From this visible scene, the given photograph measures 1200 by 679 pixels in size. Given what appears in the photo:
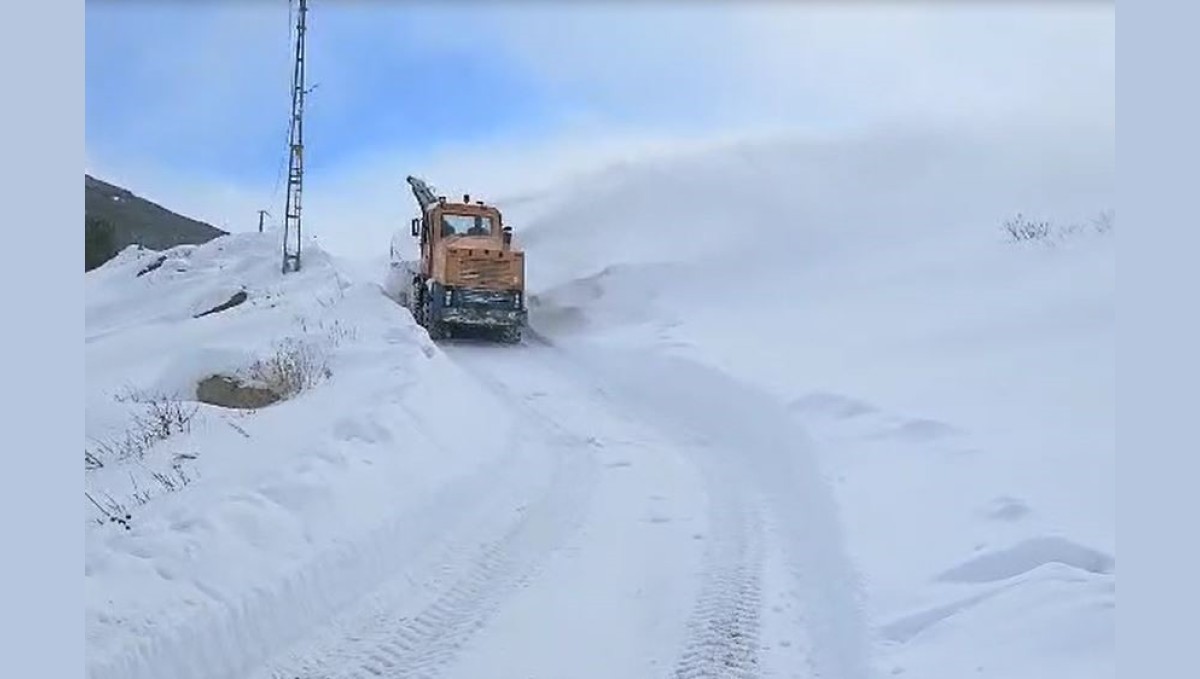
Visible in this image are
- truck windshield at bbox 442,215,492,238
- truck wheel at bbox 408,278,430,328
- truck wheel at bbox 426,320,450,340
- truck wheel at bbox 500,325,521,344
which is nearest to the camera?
truck wheel at bbox 426,320,450,340

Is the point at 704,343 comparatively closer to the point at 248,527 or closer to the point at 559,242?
the point at 248,527

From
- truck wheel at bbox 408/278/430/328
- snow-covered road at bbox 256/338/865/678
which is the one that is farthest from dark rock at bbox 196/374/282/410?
truck wheel at bbox 408/278/430/328

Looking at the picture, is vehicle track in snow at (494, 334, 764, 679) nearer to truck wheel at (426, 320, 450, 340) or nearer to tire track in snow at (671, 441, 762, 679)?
tire track in snow at (671, 441, 762, 679)

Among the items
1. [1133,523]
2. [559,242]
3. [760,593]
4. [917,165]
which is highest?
[917,165]

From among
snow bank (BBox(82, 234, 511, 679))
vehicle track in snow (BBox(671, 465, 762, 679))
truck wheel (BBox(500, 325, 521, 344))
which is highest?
truck wheel (BBox(500, 325, 521, 344))

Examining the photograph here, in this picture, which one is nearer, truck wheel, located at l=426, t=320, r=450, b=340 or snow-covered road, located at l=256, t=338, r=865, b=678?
snow-covered road, located at l=256, t=338, r=865, b=678

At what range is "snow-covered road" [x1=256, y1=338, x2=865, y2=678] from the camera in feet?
20.5

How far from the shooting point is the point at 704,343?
763 inches

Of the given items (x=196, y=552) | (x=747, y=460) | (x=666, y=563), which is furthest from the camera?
(x=747, y=460)

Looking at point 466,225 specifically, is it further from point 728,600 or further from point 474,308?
point 728,600

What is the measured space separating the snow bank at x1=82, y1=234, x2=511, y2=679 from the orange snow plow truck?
13.8 ft

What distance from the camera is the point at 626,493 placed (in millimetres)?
10148

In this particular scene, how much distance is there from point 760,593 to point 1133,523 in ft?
7.86

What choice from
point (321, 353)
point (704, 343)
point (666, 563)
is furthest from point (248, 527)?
point (704, 343)
